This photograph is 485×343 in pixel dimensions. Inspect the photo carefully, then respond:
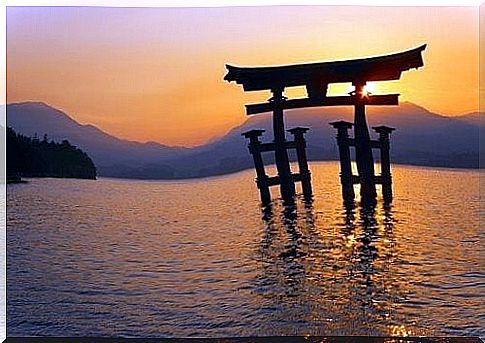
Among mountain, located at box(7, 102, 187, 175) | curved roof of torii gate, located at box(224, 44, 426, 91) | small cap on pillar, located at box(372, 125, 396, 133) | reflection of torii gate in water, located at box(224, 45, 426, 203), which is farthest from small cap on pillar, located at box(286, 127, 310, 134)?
mountain, located at box(7, 102, 187, 175)

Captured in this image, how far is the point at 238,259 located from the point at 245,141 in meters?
0.72

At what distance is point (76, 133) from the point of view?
4762 millimetres

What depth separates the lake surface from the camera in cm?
452

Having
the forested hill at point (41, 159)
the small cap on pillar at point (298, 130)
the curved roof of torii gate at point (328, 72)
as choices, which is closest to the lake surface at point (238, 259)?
the forested hill at point (41, 159)

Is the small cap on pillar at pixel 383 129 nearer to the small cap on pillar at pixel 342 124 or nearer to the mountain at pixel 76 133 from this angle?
Answer: the small cap on pillar at pixel 342 124

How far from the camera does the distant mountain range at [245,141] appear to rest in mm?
4758

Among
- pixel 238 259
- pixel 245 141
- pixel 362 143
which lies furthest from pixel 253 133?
pixel 238 259

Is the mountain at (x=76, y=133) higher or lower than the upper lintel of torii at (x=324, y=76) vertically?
lower

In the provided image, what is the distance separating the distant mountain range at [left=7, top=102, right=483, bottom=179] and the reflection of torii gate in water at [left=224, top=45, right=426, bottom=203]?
5 centimetres

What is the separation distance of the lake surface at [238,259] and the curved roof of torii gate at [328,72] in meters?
0.53

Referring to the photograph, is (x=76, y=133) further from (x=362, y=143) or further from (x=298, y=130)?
(x=362, y=143)

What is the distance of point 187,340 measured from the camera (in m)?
4.45

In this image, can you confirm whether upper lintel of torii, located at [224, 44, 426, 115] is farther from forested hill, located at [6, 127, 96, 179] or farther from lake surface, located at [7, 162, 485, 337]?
forested hill, located at [6, 127, 96, 179]
